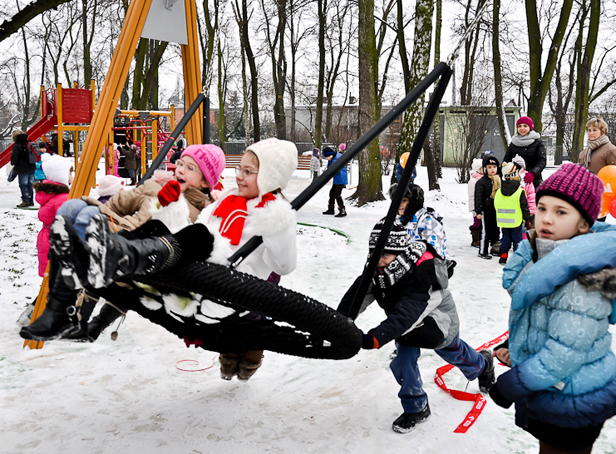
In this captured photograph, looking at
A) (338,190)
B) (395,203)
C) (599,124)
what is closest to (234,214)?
(395,203)

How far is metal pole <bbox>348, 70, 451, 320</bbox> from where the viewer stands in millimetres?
2383

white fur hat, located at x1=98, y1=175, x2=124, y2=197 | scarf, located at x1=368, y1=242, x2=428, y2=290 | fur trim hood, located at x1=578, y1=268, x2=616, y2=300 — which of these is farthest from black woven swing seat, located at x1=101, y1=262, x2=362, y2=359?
white fur hat, located at x1=98, y1=175, x2=124, y2=197

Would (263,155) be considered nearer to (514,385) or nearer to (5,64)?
(514,385)

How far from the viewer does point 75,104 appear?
505 inches

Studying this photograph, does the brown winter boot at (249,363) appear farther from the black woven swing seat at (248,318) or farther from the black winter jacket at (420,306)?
A: the black woven swing seat at (248,318)

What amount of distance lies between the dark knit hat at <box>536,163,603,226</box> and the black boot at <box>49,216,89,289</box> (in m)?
1.57

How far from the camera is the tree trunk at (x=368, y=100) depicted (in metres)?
12.5

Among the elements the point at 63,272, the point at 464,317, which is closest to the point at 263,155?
the point at 63,272

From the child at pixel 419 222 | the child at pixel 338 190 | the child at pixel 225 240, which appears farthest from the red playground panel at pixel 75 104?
the child at pixel 419 222

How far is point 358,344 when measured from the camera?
6.99 ft

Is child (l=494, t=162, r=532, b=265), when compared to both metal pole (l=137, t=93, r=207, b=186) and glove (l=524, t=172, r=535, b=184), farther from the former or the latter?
metal pole (l=137, t=93, r=207, b=186)

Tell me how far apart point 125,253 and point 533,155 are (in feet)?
23.8

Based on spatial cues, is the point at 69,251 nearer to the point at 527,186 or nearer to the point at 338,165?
the point at 338,165

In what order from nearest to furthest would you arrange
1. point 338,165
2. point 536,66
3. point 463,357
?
1. point 338,165
2. point 463,357
3. point 536,66
